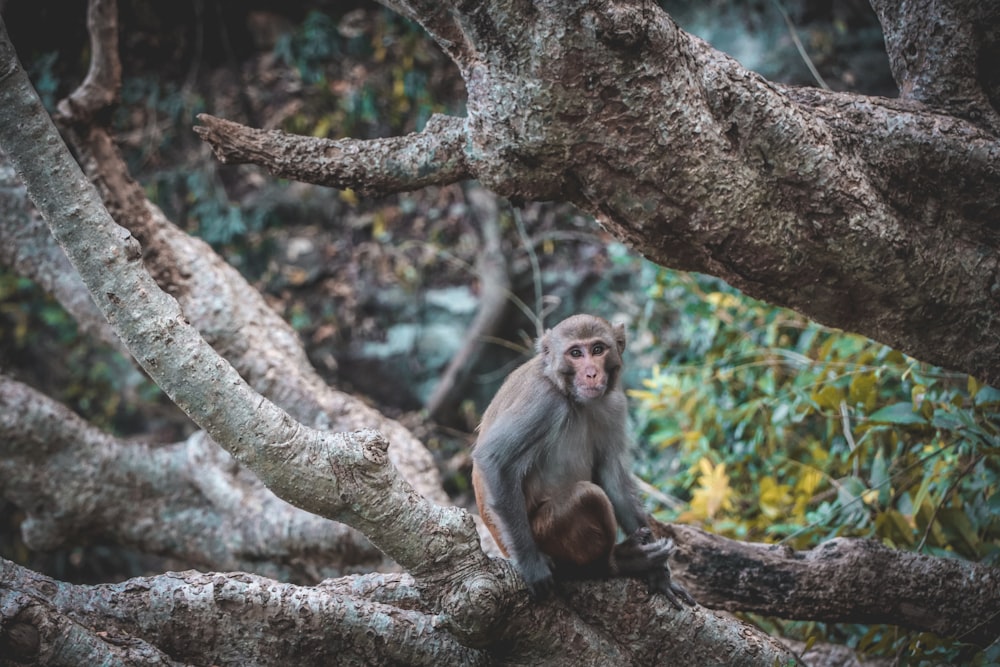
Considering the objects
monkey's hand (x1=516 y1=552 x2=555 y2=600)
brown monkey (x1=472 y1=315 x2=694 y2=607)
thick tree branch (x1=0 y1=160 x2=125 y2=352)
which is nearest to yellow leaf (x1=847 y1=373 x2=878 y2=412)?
brown monkey (x1=472 y1=315 x2=694 y2=607)

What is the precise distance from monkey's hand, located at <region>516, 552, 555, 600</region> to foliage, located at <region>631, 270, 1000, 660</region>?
1431 millimetres

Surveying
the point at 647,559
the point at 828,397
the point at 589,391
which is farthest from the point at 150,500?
the point at 828,397

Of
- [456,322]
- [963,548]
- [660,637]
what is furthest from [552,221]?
[660,637]

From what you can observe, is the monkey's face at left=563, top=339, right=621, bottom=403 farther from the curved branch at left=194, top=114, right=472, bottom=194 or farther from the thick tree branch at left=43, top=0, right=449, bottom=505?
the thick tree branch at left=43, top=0, right=449, bottom=505

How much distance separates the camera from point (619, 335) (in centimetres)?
356

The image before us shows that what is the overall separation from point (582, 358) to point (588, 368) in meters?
0.06

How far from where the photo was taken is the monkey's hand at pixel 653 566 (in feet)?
10.2

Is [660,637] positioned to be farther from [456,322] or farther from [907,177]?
[456,322]

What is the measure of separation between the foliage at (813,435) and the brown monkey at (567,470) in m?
1.06

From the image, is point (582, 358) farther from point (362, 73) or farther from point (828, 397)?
point (362, 73)

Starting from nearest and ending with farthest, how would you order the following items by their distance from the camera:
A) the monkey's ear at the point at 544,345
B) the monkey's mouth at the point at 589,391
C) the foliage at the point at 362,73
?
the monkey's mouth at the point at 589,391
the monkey's ear at the point at 544,345
the foliage at the point at 362,73

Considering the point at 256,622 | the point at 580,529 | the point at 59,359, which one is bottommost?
the point at 59,359

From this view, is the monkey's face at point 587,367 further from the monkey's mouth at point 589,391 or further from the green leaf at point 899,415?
the green leaf at point 899,415

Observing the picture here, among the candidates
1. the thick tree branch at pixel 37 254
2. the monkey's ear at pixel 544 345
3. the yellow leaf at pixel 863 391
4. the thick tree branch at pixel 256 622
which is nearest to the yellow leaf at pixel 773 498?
the yellow leaf at pixel 863 391
